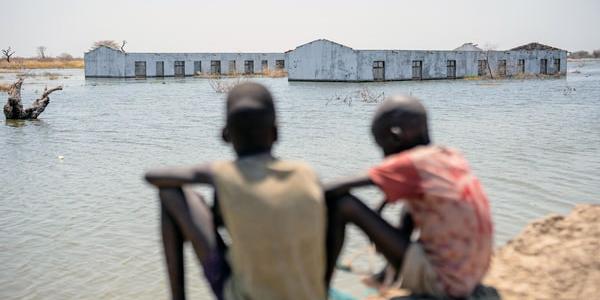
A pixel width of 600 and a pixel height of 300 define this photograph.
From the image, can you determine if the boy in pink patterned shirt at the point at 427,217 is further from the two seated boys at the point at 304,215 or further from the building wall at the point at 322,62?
the building wall at the point at 322,62

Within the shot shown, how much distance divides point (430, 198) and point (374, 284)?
78 centimetres

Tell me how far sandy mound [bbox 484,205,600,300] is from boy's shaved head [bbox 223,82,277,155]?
5.05 feet

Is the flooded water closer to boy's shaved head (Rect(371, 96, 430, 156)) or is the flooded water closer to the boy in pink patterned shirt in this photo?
the boy in pink patterned shirt

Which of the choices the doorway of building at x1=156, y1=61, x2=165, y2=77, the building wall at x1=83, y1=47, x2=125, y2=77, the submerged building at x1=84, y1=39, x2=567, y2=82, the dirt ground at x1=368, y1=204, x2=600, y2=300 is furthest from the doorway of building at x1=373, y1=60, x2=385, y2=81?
the dirt ground at x1=368, y1=204, x2=600, y2=300

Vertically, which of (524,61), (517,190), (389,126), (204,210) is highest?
(524,61)

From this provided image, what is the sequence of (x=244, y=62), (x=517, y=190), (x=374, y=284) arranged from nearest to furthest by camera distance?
(x=374, y=284) < (x=517, y=190) < (x=244, y=62)

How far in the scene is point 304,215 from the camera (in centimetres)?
201

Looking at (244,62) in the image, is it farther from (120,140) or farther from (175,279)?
(175,279)

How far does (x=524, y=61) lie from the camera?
142 feet

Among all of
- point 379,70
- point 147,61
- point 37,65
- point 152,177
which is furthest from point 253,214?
point 37,65

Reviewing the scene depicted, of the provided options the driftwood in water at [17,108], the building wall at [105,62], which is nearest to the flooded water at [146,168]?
the driftwood in water at [17,108]

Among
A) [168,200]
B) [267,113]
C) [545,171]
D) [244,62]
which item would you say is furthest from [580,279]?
[244,62]

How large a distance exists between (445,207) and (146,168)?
21.5 feet

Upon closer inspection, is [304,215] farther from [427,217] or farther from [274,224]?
[427,217]
